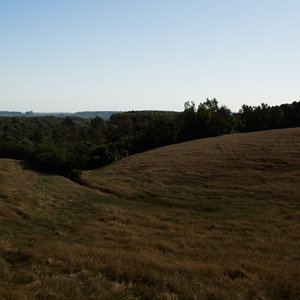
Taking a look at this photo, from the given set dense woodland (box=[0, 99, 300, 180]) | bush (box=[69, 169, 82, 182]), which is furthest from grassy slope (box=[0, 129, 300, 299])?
dense woodland (box=[0, 99, 300, 180])

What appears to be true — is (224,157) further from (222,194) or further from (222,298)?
(222,298)

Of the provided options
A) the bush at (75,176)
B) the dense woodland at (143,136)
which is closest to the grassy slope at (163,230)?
the bush at (75,176)

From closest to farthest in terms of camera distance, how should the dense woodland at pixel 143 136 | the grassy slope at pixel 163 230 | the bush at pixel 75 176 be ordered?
the grassy slope at pixel 163 230
the bush at pixel 75 176
the dense woodland at pixel 143 136

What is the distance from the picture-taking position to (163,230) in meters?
25.9

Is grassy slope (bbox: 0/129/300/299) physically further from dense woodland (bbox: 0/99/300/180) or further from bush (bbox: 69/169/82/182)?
dense woodland (bbox: 0/99/300/180)

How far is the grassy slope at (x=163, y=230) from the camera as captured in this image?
1116 centimetres

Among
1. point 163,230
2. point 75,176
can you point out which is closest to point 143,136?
point 75,176

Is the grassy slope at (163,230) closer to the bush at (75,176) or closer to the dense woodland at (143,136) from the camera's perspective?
the bush at (75,176)

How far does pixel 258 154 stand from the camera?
5991 centimetres

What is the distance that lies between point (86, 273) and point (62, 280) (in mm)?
1119

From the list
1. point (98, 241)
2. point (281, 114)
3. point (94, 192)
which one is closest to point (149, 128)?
point (281, 114)

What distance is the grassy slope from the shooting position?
11156 millimetres

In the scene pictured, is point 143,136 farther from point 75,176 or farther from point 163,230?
point 163,230

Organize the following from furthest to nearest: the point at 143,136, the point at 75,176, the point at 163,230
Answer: the point at 143,136 → the point at 75,176 → the point at 163,230
